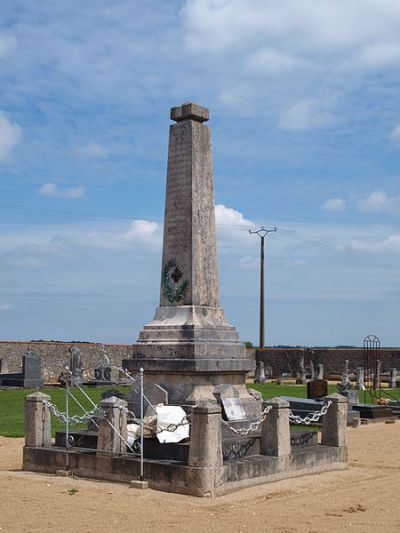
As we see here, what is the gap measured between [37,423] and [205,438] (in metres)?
3.23

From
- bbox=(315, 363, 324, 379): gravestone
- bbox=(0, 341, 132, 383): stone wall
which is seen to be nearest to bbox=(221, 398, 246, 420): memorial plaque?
bbox=(0, 341, 132, 383): stone wall

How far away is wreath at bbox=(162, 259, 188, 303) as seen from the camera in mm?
12008

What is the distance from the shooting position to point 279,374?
159 ft

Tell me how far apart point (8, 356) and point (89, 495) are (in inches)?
1229

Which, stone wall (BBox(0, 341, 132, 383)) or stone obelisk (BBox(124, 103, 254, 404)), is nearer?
stone obelisk (BBox(124, 103, 254, 404))

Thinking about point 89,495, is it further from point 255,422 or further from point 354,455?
point 354,455

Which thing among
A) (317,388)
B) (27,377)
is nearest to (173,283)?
(317,388)

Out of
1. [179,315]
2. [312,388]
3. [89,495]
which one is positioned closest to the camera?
[89,495]

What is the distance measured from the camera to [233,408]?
11.4 m

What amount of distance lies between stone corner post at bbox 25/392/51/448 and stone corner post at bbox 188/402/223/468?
2.96m

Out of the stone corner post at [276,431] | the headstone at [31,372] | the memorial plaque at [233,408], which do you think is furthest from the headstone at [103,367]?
the headstone at [31,372]

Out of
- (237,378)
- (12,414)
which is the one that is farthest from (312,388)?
(237,378)

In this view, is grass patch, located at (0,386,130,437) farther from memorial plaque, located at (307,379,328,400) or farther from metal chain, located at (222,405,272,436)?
memorial plaque, located at (307,379,328,400)

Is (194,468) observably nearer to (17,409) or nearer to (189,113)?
(189,113)
